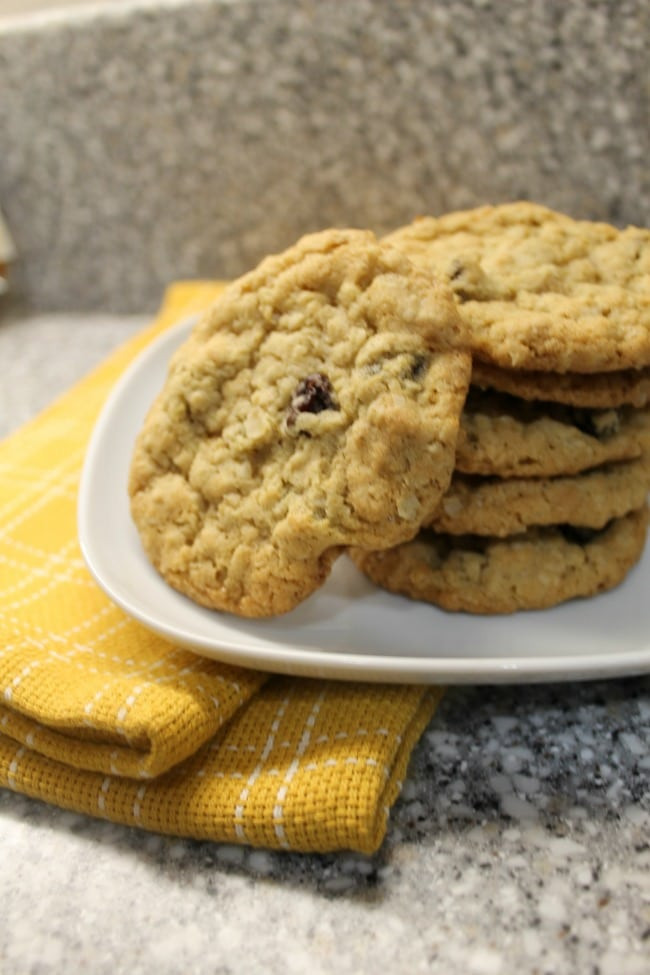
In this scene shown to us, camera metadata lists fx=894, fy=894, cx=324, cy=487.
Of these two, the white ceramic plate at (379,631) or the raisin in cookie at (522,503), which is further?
the raisin in cookie at (522,503)

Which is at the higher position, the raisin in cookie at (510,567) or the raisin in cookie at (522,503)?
the raisin in cookie at (522,503)

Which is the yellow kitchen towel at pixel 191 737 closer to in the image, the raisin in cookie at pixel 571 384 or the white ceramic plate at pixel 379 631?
the white ceramic plate at pixel 379 631

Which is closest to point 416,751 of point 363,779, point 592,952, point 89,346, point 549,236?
point 363,779

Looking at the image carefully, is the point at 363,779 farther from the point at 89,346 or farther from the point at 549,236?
the point at 89,346

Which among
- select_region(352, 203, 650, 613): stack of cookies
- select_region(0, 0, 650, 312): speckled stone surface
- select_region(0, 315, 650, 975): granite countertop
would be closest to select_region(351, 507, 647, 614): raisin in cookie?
select_region(352, 203, 650, 613): stack of cookies

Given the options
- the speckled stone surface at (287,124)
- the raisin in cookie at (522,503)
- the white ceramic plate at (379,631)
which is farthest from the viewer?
the speckled stone surface at (287,124)

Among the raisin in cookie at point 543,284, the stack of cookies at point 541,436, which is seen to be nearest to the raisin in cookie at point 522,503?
the stack of cookies at point 541,436
